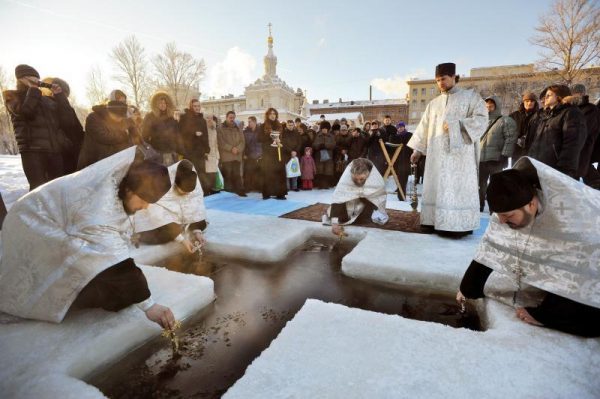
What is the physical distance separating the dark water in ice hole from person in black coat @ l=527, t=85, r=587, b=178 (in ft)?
10.0

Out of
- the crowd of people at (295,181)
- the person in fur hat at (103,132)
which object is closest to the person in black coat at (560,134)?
the crowd of people at (295,181)

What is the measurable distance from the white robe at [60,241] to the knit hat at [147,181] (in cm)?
8

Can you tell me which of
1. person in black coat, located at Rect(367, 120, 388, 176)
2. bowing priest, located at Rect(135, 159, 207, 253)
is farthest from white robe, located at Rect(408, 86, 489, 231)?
person in black coat, located at Rect(367, 120, 388, 176)

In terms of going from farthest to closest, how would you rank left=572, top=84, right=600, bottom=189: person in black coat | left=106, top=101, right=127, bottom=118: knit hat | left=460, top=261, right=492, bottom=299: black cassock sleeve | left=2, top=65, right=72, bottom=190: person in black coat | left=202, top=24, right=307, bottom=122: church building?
left=202, top=24, right=307, bottom=122: church building
left=572, top=84, right=600, bottom=189: person in black coat
left=106, top=101, right=127, bottom=118: knit hat
left=2, top=65, right=72, bottom=190: person in black coat
left=460, top=261, right=492, bottom=299: black cassock sleeve

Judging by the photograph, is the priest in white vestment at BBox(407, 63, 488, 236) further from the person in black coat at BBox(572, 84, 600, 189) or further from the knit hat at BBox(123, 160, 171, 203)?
the knit hat at BBox(123, 160, 171, 203)

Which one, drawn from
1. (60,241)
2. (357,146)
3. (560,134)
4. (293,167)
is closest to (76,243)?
(60,241)

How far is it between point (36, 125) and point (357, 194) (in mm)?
4038

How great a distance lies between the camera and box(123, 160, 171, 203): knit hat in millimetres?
1960

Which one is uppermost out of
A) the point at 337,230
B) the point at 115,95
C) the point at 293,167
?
the point at 115,95

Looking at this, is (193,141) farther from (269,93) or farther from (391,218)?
(269,93)

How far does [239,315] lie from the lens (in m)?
2.46

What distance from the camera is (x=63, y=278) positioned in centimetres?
190

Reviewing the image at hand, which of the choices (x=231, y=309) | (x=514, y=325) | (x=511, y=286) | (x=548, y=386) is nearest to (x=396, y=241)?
(x=511, y=286)

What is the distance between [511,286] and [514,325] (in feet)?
1.63
